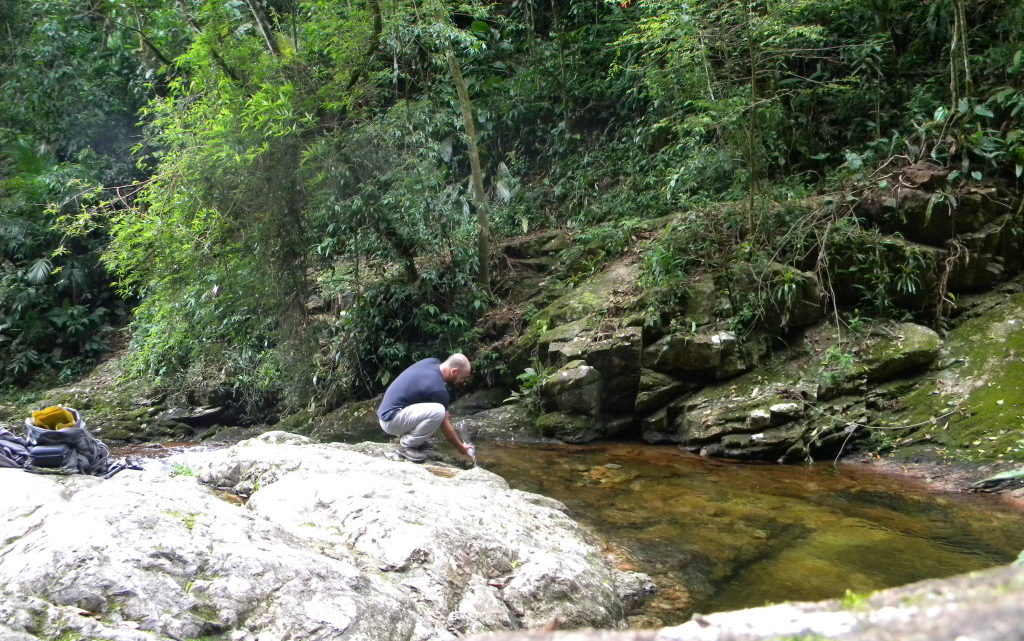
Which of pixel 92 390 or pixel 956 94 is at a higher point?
pixel 956 94

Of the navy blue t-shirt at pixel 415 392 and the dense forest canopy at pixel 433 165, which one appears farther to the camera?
the dense forest canopy at pixel 433 165

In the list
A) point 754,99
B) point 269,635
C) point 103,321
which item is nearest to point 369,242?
point 754,99

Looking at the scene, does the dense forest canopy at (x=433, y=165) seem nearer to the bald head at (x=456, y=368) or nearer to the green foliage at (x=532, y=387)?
the green foliage at (x=532, y=387)

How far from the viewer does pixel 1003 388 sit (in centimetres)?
685

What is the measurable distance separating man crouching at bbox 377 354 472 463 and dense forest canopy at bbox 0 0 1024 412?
2.96 meters

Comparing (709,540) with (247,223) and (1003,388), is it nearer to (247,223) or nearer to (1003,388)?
(1003,388)

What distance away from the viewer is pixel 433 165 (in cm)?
1041

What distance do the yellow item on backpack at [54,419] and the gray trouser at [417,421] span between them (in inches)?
97.0

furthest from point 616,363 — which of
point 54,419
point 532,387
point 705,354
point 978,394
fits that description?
point 54,419

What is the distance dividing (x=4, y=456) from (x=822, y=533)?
5.18 metres

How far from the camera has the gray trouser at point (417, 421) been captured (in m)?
6.45

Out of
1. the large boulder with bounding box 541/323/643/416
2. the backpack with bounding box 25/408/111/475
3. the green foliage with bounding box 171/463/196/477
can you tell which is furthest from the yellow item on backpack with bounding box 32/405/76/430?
the large boulder with bounding box 541/323/643/416

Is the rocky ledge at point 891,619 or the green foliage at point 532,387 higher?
Answer: the rocky ledge at point 891,619

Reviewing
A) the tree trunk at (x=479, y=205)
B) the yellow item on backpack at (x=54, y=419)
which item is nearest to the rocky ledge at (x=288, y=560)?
the yellow item on backpack at (x=54, y=419)
